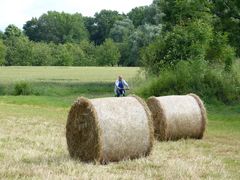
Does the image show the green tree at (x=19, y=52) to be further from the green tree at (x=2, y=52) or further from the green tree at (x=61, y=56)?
the green tree at (x=61, y=56)

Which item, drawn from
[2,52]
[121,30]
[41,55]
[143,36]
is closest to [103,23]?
[121,30]

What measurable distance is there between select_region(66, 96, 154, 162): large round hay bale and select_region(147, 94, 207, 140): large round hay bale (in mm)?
3135

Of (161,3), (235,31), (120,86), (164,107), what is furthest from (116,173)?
(161,3)

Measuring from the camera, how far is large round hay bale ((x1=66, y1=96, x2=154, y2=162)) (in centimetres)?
1136

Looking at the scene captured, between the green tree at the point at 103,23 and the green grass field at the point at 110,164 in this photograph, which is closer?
the green grass field at the point at 110,164

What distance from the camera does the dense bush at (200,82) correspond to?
2814cm

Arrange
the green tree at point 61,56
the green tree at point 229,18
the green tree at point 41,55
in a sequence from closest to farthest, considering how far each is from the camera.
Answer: the green tree at point 229,18, the green tree at point 41,55, the green tree at point 61,56

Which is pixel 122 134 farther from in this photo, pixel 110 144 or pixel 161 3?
pixel 161 3

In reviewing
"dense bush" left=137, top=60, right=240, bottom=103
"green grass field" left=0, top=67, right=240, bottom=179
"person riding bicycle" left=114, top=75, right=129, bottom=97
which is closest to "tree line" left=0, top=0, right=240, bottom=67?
"dense bush" left=137, top=60, right=240, bottom=103

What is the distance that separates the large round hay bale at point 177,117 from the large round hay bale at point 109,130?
314cm

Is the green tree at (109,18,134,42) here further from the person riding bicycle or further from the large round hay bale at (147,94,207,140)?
the large round hay bale at (147,94,207,140)

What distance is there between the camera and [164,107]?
1538 cm

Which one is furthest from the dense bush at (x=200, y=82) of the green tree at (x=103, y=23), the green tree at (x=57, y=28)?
the green tree at (x=57, y=28)

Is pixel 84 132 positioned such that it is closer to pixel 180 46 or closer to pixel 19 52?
pixel 180 46
